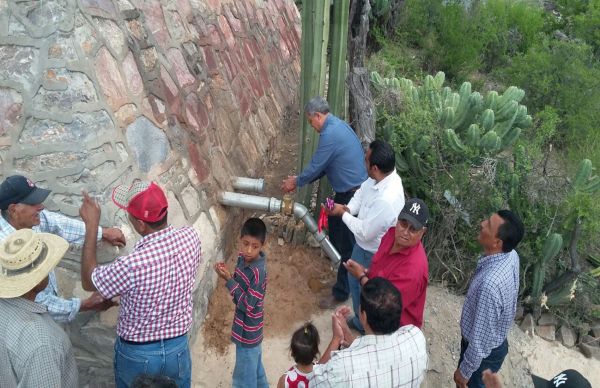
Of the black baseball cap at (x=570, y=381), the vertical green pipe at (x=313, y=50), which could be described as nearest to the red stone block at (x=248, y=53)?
the vertical green pipe at (x=313, y=50)

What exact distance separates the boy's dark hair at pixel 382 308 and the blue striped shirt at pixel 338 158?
2.18m

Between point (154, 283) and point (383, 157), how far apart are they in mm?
1856

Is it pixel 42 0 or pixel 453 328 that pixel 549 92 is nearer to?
pixel 453 328

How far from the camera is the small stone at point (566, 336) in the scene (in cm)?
491

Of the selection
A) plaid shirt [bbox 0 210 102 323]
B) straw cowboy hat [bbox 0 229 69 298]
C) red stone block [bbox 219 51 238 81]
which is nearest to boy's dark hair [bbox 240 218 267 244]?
plaid shirt [bbox 0 210 102 323]

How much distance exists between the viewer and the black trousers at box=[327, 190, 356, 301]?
15.0 ft

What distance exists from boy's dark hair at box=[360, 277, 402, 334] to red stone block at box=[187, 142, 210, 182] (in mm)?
2466

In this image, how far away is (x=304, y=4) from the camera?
446cm

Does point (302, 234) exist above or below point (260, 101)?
below

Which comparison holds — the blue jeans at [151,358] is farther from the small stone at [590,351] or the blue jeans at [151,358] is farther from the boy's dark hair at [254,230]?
the small stone at [590,351]

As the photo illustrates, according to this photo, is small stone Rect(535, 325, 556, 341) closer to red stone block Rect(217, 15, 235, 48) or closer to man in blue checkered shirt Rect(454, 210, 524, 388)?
man in blue checkered shirt Rect(454, 210, 524, 388)

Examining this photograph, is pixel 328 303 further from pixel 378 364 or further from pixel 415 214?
pixel 378 364

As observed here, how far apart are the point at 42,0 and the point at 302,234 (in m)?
3.07

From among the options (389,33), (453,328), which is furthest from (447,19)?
(453,328)
